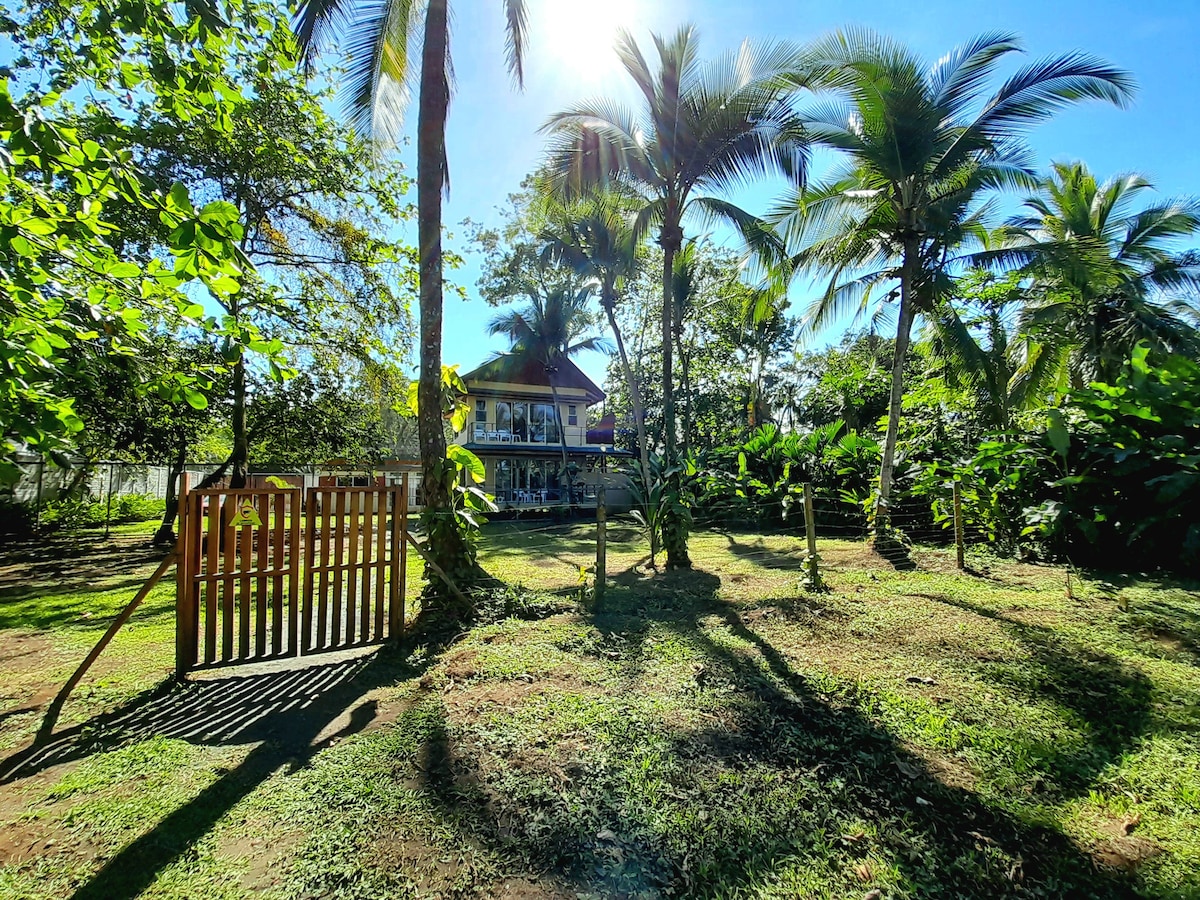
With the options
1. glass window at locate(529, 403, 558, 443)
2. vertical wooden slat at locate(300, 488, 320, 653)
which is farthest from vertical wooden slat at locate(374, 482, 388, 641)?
glass window at locate(529, 403, 558, 443)

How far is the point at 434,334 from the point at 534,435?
Answer: 2166cm

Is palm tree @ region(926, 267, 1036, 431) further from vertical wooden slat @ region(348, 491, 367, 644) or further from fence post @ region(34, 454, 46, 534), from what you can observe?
fence post @ region(34, 454, 46, 534)

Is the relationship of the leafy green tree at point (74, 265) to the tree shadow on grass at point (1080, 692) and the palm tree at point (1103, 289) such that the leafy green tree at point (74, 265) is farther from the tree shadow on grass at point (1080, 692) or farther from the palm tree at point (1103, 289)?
the palm tree at point (1103, 289)

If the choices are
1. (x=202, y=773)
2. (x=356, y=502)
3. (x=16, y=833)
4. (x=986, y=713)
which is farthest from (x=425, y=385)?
(x=986, y=713)

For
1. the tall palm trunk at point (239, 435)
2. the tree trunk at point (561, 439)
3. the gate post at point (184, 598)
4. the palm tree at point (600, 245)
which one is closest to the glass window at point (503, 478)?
the tree trunk at point (561, 439)

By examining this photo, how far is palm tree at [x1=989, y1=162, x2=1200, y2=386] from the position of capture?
43.4 ft

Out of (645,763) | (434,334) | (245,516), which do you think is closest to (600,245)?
(434,334)

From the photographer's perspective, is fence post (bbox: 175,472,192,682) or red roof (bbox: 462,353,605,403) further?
red roof (bbox: 462,353,605,403)

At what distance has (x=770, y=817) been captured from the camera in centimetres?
232

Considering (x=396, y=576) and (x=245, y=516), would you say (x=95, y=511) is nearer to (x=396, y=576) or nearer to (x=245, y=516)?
(x=396, y=576)

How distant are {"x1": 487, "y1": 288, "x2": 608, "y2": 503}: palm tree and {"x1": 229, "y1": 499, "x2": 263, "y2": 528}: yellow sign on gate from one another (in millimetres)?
19845

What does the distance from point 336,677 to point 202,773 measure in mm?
A: 1380

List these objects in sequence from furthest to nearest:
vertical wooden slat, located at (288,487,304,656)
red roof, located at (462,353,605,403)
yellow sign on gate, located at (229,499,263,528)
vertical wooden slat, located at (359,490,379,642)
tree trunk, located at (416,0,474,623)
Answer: red roof, located at (462,353,605,403) < tree trunk, located at (416,0,474,623) < vertical wooden slat, located at (359,490,379,642) < vertical wooden slat, located at (288,487,304,656) < yellow sign on gate, located at (229,499,263,528)

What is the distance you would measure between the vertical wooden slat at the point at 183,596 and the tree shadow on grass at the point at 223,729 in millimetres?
201
